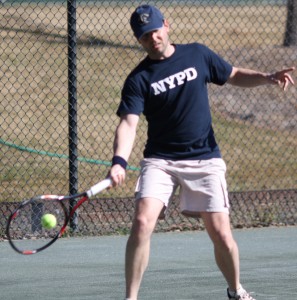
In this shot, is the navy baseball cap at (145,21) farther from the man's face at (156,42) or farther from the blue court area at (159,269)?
the blue court area at (159,269)

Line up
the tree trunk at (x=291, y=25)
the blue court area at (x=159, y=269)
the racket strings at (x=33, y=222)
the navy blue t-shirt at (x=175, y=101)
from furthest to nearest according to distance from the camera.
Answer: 1. the tree trunk at (x=291, y=25)
2. the racket strings at (x=33, y=222)
3. the blue court area at (x=159, y=269)
4. the navy blue t-shirt at (x=175, y=101)

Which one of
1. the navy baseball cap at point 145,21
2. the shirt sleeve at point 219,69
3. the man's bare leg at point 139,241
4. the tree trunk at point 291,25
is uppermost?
the tree trunk at point 291,25

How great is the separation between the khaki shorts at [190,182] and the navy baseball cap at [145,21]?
0.74 meters

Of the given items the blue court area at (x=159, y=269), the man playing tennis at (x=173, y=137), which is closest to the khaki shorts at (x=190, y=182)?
the man playing tennis at (x=173, y=137)

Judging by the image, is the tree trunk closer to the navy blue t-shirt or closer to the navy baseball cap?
the navy blue t-shirt

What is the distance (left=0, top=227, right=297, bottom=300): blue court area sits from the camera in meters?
6.20

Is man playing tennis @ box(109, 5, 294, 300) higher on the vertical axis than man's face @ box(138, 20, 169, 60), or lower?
lower

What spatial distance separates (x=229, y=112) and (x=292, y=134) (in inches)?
34.6

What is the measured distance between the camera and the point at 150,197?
5.45 meters

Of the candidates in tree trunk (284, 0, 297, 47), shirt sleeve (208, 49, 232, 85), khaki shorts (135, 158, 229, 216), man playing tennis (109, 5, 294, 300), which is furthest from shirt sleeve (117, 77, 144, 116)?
tree trunk (284, 0, 297, 47)

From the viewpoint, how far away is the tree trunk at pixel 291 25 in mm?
13180

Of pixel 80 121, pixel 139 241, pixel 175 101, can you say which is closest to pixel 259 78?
pixel 175 101

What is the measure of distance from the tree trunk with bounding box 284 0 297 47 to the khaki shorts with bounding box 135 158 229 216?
776cm

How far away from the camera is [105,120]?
12.4m
